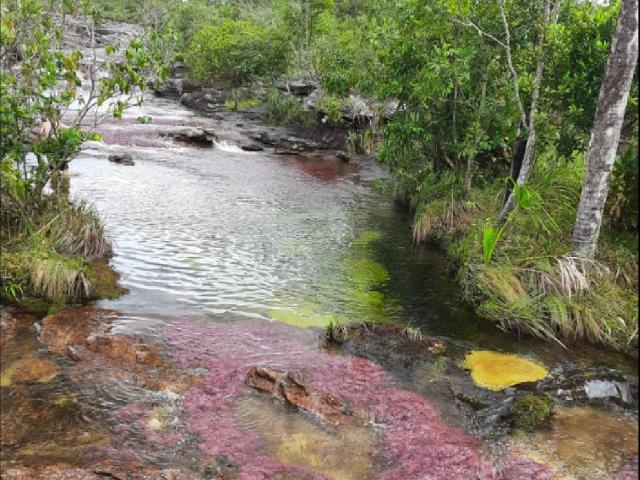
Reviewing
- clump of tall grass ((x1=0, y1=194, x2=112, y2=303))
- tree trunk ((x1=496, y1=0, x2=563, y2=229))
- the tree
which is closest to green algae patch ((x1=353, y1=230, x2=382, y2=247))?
tree trunk ((x1=496, y1=0, x2=563, y2=229))

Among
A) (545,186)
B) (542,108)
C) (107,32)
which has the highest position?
(107,32)

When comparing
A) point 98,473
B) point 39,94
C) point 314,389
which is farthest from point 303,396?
point 39,94

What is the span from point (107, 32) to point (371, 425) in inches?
2984

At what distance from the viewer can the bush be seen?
39.4 metres

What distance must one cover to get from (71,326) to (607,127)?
352 inches

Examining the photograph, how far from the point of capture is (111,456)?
5.64 metres

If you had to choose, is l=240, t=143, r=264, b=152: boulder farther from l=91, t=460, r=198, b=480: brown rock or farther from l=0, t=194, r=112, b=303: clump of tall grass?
l=91, t=460, r=198, b=480: brown rock

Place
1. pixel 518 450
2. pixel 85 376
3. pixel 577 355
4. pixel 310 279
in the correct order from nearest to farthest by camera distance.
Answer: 1. pixel 518 450
2. pixel 85 376
3. pixel 577 355
4. pixel 310 279

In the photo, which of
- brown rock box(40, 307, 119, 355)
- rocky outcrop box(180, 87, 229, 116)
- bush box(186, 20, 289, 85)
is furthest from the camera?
rocky outcrop box(180, 87, 229, 116)

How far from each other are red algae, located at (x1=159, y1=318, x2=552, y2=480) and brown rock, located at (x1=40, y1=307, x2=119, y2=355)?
1153mm

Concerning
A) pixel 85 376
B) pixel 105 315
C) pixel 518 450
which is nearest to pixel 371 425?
pixel 518 450

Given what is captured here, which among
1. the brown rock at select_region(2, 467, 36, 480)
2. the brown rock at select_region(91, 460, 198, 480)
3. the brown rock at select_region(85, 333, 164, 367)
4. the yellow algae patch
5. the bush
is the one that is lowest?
the brown rock at select_region(85, 333, 164, 367)

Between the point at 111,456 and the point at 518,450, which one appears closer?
the point at 111,456

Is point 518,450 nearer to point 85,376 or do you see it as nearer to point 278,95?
point 85,376
